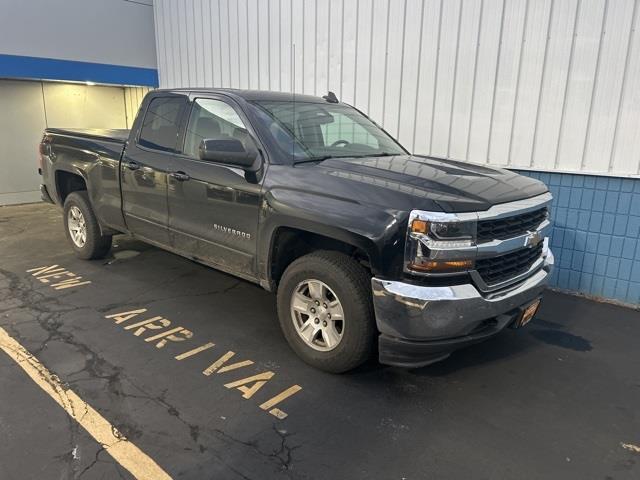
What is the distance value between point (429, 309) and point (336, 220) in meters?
0.83

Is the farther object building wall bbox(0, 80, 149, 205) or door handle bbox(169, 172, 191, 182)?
building wall bbox(0, 80, 149, 205)

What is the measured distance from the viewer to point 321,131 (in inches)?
169

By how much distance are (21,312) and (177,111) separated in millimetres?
2394

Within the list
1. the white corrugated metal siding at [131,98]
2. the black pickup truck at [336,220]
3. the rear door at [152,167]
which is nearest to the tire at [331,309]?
the black pickup truck at [336,220]

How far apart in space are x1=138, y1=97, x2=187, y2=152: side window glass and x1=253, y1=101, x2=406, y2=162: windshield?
0.97 metres

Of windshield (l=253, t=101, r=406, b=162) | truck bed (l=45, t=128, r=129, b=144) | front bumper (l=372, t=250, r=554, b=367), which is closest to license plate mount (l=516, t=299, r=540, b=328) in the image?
front bumper (l=372, t=250, r=554, b=367)

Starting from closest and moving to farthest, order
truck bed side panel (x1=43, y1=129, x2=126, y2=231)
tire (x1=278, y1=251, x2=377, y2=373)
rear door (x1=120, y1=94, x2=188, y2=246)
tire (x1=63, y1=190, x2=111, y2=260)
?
tire (x1=278, y1=251, x2=377, y2=373) → rear door (x1=120, y1=94, x2=188, y2=246) → truck bed side panel (x1=43, y1=129, x2=126, y2=231) → tire (x1=63, y1=190, x2=111, y2=260)

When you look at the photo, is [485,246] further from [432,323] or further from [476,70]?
[476,70]

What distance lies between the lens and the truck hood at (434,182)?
3.03 meters

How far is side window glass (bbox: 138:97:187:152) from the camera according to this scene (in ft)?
15.2

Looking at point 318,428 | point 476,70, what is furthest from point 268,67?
point 318,428

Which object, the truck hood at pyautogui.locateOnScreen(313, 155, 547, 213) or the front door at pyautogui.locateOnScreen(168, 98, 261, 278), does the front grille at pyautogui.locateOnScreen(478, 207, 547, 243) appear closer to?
the truck hood at pyautogui.locateOnScreen(313, 155, 547, 213)

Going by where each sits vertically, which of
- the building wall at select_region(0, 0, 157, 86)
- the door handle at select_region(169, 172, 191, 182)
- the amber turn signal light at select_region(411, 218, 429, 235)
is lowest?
the amber turn signal light at select_region(411, 218, 429, 235)

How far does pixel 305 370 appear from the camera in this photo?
3.62 metres
